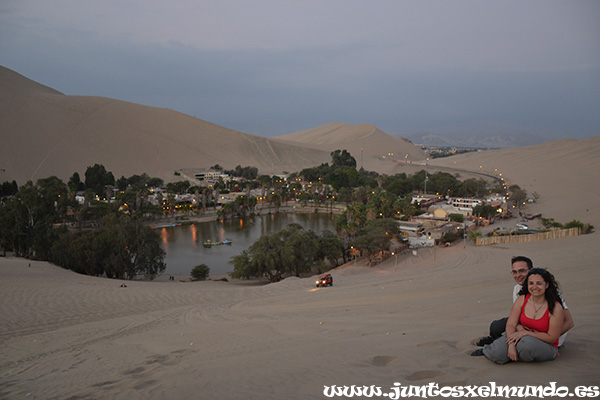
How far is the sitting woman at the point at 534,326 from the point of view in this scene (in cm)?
369

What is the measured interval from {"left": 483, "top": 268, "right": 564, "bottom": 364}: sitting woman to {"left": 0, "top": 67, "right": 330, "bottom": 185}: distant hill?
8180 cm

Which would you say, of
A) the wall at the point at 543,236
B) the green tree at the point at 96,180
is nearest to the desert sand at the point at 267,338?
the wall at the point at 543,236

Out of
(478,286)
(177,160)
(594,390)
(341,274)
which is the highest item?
(177,160)

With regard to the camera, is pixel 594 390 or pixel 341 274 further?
→ pixel 341 274

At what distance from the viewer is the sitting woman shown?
→ 369cm

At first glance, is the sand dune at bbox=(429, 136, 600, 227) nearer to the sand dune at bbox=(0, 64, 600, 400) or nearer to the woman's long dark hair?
the sand dune at bbox=(0, 64, 600, 400)

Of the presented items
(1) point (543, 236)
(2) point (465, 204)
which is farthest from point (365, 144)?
(1) point (543, 236)

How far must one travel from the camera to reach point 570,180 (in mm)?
64125

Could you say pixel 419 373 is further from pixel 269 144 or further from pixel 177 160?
pixel 269 144

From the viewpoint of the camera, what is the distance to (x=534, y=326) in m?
3.81

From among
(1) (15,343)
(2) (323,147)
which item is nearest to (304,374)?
(1) (15,343)

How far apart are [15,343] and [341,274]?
46.8 feet

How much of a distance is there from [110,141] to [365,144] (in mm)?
86108

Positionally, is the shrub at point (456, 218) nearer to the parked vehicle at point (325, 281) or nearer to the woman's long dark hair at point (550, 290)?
the parked vehicle at point (325, 281)
